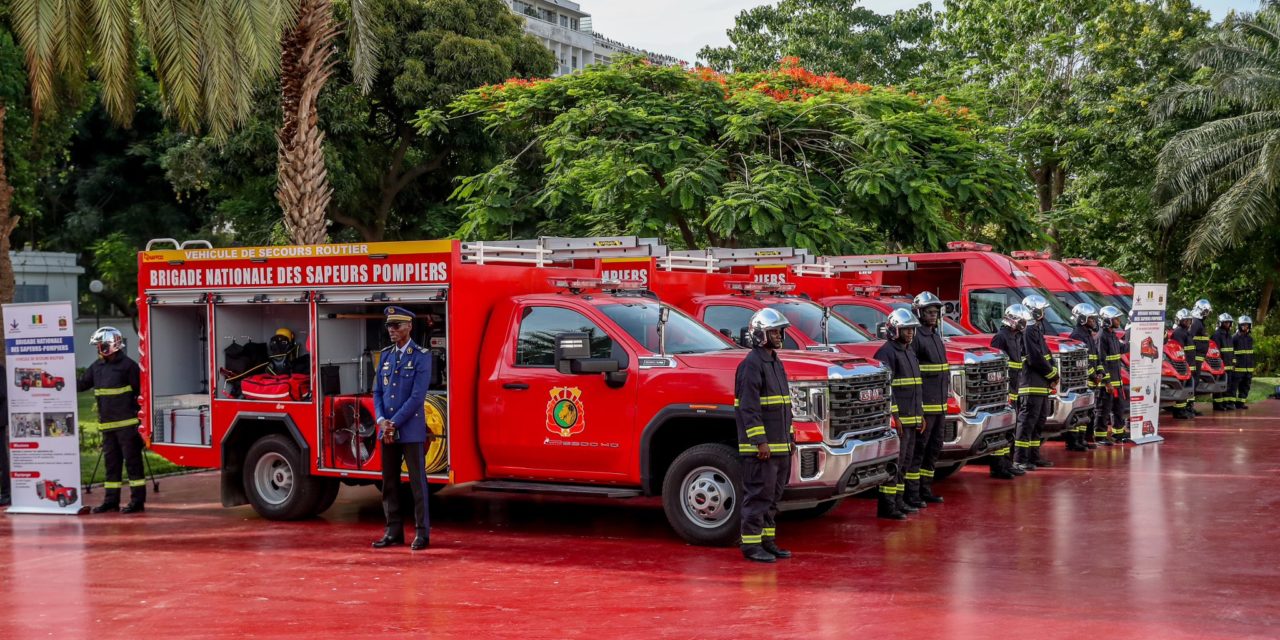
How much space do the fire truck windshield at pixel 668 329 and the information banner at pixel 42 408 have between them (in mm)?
5805

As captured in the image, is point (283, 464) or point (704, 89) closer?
point (283, 464)

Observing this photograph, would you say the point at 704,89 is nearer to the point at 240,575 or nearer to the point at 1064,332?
the point at 1064,332

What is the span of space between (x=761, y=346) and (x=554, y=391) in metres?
2.00

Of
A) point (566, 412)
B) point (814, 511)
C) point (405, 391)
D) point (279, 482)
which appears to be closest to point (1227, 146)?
point (814, 511)

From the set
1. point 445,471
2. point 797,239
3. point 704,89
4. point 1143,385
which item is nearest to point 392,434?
point 445,471

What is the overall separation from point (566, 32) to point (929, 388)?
91233 millimetres

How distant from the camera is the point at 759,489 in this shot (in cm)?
946

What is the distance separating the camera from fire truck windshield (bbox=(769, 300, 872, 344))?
1344 cm

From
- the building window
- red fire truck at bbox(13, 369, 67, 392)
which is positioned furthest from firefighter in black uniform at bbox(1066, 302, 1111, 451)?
the building window

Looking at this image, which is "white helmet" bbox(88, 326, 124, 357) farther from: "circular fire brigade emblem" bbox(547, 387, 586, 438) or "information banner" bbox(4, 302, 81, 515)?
"circular fire brigade emblem" bbox(547, 387, 586, 438)

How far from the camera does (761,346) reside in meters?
9.47

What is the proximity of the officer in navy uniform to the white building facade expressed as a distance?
284 ft

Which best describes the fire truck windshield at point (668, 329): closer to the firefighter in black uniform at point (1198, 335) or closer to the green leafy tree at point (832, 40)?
the firefighter in black uniform at point (1198, 335)

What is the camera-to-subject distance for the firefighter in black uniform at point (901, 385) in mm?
11430
